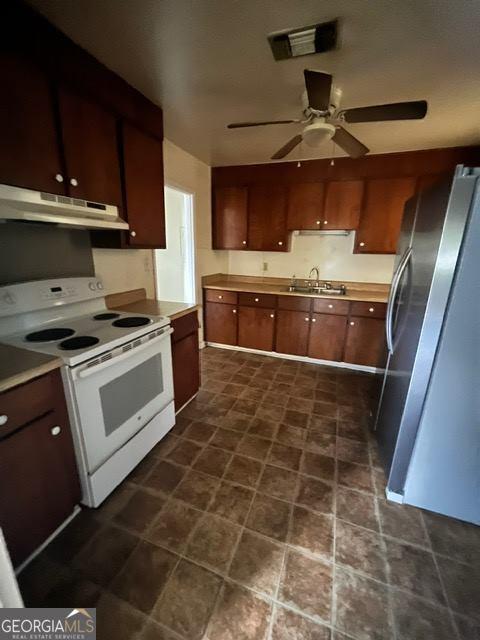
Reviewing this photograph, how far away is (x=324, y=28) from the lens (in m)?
1.28

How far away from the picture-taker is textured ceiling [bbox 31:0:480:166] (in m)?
1.19

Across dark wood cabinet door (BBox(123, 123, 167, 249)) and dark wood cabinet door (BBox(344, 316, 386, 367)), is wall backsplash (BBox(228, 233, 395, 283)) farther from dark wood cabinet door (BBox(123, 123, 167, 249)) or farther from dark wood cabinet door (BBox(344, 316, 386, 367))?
dark wood cabinet door (BBox(123, 123, 167, 249))

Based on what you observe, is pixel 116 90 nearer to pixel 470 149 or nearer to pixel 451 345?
pixel 451 345

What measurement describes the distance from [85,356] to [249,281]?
10.0ft

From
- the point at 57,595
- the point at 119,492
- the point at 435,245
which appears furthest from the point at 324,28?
the point at 57,595

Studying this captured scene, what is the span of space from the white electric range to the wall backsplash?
2.40m

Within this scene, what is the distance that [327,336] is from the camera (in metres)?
3.26

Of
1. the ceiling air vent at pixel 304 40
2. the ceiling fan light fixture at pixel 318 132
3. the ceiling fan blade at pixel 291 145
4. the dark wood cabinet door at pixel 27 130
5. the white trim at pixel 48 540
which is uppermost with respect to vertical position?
the ceiling air vent at pixel 304 40

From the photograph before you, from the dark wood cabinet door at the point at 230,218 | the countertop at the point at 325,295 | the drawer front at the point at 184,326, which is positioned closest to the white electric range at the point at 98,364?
the drawer front at the point at 184,326

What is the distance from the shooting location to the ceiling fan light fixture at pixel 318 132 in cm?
168

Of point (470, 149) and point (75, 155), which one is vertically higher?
point (470, 149)

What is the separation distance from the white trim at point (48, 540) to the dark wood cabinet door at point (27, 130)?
5.52ft

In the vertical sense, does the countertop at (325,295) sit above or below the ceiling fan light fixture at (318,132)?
below

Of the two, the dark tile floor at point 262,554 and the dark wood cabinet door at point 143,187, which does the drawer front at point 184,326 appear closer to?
the dark wood cabinet door at point 143,187
